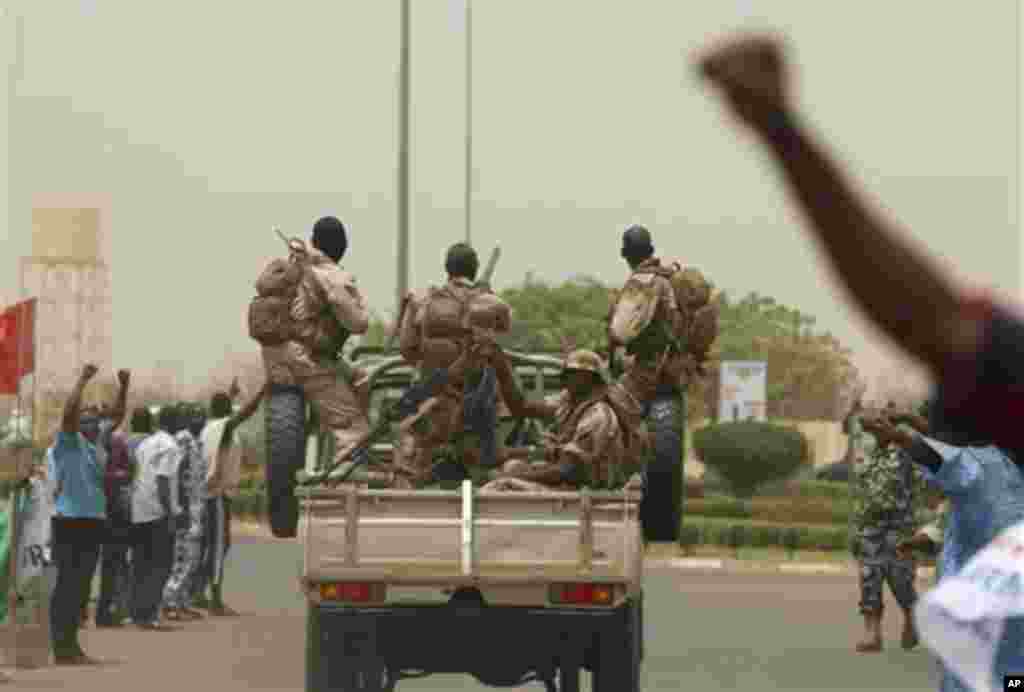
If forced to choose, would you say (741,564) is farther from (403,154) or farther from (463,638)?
(463,638)

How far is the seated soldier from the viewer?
1485cm

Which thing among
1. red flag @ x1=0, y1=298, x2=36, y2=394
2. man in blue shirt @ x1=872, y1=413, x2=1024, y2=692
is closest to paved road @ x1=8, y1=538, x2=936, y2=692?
red flag @ x1=0, y1=298, x2=36, y2=394

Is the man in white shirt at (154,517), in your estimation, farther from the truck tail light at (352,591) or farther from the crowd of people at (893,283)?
the crowd of people at (893,283)

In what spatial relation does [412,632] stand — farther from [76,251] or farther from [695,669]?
[76,251]

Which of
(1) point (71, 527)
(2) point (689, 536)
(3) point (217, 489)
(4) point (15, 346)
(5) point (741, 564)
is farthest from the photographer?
(2) point (689, 536)

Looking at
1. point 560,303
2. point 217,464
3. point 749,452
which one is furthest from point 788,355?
point 217,464

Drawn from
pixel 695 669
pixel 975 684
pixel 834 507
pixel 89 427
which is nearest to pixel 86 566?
pixel 89 427

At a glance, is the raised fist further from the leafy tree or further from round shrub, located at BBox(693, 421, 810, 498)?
the leafy tree

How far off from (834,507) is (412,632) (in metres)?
40.9

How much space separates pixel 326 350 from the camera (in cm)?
1652

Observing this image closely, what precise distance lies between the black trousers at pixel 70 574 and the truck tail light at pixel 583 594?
6.39 meters

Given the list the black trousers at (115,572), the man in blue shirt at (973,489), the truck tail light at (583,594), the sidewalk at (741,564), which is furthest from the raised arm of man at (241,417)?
the sidewalk at (741,564)

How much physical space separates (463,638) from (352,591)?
609mm

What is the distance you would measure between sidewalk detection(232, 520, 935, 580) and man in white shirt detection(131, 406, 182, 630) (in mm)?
16010
